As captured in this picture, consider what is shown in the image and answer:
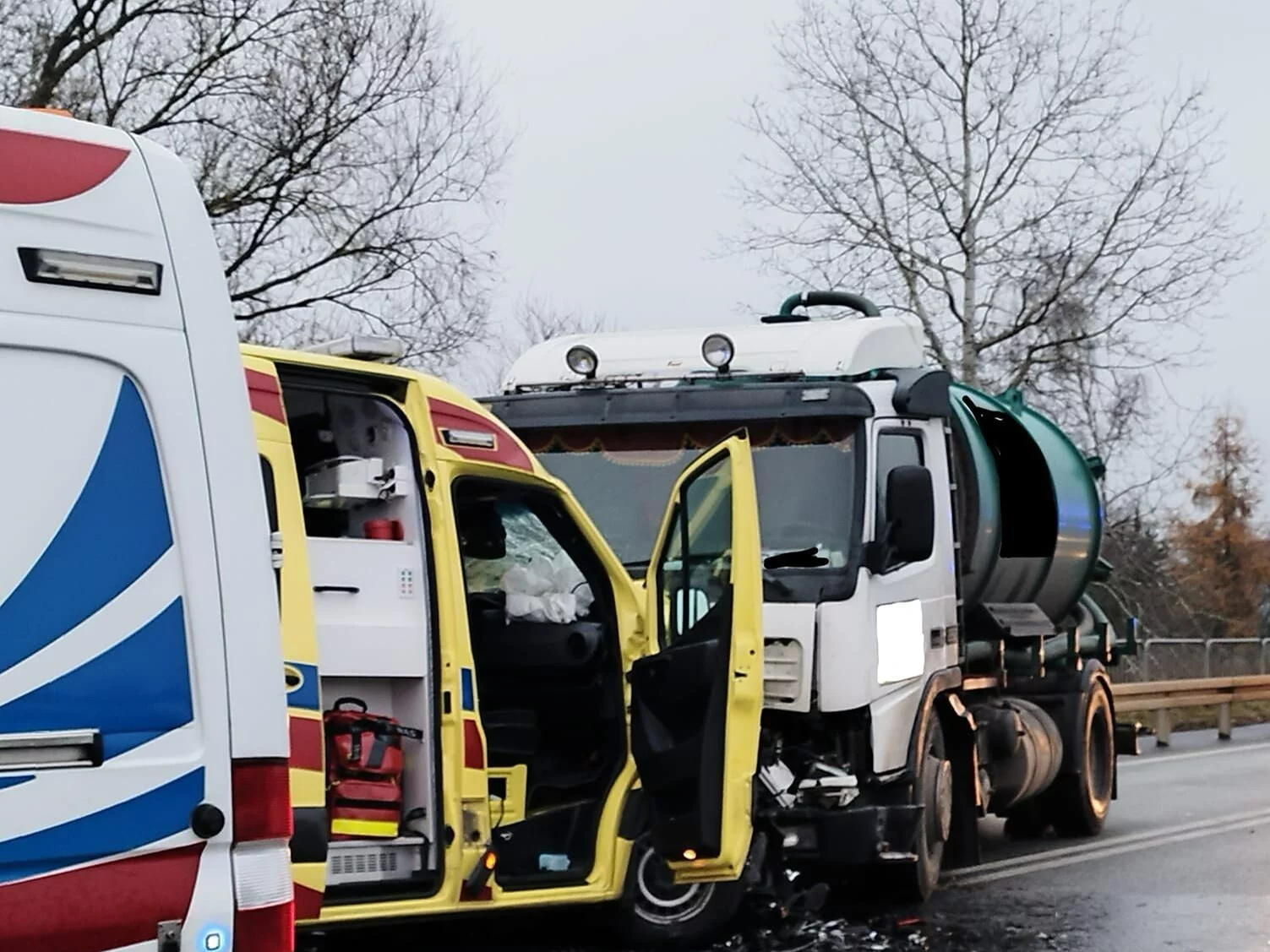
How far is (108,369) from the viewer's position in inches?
134

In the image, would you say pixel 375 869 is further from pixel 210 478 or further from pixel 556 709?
pixel 210 478

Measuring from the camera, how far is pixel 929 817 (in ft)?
30.5

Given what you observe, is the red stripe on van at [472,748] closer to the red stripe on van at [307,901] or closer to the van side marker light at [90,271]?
the red stripe on van at [307,901]

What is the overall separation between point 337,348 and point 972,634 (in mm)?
5298

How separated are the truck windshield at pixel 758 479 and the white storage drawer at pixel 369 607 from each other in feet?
8.77

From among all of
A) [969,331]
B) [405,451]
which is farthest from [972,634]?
[969,331]

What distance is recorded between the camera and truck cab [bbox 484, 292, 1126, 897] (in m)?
8.58

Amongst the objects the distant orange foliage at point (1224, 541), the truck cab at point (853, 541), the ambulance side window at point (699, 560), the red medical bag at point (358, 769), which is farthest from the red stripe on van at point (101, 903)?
the distant orange foliage at point (1224, 541)

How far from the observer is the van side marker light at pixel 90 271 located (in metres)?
3.32

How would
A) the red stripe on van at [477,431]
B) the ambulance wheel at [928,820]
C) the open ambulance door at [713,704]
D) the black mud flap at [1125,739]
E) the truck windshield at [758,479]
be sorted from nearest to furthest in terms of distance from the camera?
the open ambulance door at [713,704]
the red stripe on van at [477,431]
the truck windshield at [758,479]
the ambulance wheel at [928,820]
the black mud flap at [1125,739]

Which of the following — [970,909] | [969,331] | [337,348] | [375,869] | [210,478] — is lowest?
[970,909]

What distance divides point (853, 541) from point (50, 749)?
5958mm

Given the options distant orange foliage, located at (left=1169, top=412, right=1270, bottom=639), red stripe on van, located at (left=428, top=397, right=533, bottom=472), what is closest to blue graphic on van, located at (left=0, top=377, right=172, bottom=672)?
red stripe on van, located at (left=428, top=397, right=533, bottom=472)

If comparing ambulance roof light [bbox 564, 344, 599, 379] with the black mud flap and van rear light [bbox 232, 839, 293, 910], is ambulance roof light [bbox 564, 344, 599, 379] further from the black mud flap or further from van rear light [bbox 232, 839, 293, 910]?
van rear light [bbox 232, 839, 293, 910]
